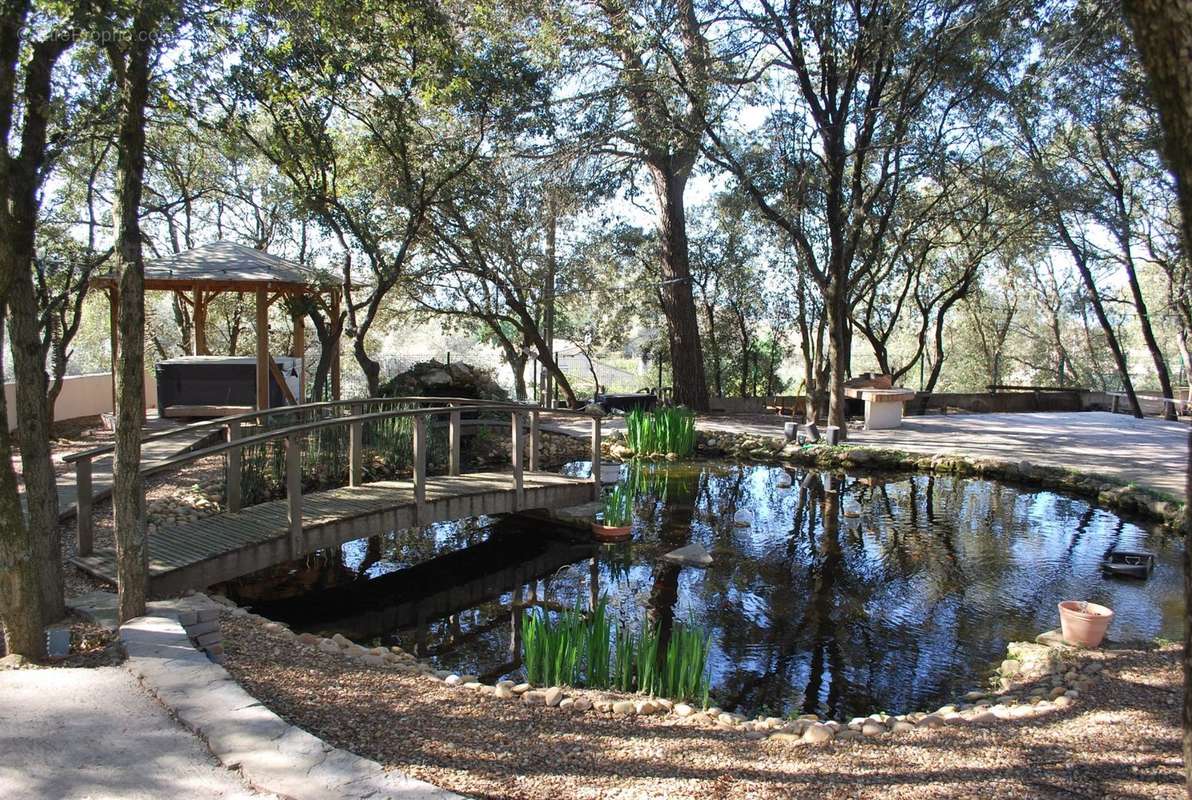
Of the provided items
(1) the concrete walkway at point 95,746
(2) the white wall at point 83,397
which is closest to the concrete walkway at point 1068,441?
(1) the concrete walkway at point 95,746

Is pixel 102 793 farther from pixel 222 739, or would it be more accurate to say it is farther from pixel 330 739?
pixel 330 739

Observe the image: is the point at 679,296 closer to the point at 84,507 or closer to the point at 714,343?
the point at 714,343

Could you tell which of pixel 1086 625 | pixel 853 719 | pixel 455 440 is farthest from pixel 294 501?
pixel 1086 625

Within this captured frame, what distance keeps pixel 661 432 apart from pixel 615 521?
405cm

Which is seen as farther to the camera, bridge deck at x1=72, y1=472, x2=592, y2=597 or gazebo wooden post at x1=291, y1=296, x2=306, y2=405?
gazebo wooden post at x1=291, y1=296, x2=306, y2=405

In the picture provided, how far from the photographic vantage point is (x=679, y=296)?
1595 cm

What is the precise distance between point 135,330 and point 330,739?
189 cm

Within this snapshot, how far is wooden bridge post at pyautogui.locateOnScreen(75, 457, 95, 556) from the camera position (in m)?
4.87

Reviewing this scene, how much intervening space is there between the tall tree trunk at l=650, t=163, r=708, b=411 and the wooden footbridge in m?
8.09

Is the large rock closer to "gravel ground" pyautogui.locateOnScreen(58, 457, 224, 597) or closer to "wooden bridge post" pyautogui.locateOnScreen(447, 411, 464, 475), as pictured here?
"gravel ground" pyautogui.locateOnScreen(58, 457, 224, 597)

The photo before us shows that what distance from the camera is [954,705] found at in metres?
4.18

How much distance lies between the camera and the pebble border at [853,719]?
11.4 ft

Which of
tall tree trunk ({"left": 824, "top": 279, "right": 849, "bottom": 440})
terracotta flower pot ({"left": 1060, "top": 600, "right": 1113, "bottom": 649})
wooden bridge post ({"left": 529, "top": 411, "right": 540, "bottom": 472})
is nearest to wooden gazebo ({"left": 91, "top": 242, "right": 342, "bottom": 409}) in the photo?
wooden bridge post ({"left": 529, "top": 411, "right": 540, "bottom": 472})

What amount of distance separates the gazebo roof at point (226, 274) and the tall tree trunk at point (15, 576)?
21.8ft
